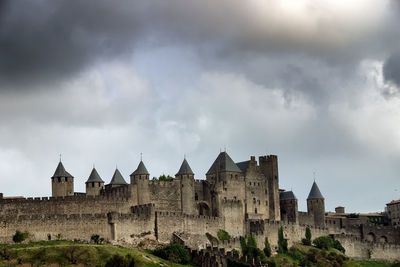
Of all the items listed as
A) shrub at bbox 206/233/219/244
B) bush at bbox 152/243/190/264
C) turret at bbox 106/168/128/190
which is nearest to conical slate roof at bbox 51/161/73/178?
turret at bbox 106/168/128/190

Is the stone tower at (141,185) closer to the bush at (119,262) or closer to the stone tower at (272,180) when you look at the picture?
the bush at (119,262)

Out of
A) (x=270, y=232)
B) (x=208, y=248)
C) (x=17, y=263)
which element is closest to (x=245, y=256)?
(x=208, y=248)

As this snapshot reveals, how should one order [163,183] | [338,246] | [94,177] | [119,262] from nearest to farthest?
1. [119,262]
2. [94,177]
3. [163,183]
4. [338,246]

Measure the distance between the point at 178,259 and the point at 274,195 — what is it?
27.8 m

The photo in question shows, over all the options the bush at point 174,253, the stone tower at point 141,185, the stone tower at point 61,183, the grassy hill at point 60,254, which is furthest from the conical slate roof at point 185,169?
the grassy hill at point 60,254

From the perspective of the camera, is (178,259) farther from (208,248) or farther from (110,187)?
(110,187)

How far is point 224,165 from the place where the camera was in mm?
107188

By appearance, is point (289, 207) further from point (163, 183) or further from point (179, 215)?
point (179, 215)

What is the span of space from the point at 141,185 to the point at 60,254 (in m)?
19.3

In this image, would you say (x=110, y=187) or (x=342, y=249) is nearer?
(x=110, y=187)

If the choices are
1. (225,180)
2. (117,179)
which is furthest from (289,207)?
(117,179)

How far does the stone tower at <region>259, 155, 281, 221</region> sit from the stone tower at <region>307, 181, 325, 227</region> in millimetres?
8277

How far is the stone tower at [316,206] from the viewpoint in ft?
387

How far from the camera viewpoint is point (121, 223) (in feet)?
293
